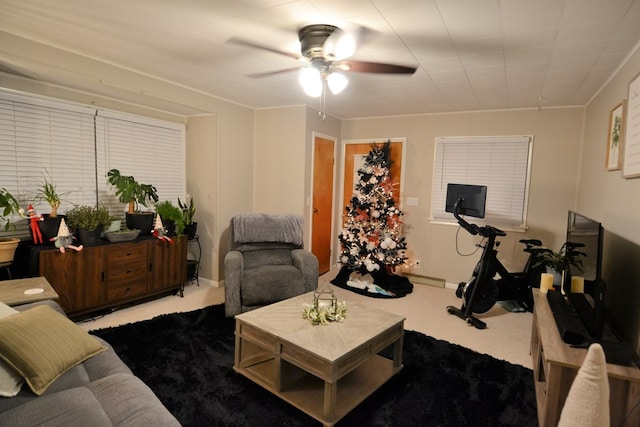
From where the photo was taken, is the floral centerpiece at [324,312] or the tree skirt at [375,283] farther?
the tree skirt at [375,283]

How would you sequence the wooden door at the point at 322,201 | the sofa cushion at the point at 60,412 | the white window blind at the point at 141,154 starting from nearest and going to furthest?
the sofa cushion at the point at 60,412 < the white window blind at the point at 141,154 < the wooden door at the point at 322,201

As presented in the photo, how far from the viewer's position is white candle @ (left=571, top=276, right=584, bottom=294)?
86.7 inches

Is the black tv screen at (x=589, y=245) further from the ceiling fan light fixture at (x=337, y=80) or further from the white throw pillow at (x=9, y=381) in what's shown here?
the white throw pillow at (x=9, y=381)

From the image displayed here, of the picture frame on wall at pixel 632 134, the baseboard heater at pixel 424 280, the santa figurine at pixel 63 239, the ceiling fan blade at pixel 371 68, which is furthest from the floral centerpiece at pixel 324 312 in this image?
the baseboard heater at pixel 424 280

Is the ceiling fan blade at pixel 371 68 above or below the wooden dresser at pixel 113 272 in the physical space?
above

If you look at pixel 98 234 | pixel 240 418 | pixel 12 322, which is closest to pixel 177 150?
pixel 98 234

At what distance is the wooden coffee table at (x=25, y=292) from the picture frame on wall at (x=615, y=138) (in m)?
3.99

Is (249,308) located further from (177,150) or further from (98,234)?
(177,150)

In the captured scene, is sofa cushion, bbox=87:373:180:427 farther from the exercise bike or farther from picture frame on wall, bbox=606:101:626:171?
picture frame on wall, bbox=606:101:626:171

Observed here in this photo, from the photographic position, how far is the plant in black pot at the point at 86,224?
3.18 m

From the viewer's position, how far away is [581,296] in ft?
7.03

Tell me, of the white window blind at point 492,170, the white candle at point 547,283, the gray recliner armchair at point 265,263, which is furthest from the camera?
the white window blind at point 492,170

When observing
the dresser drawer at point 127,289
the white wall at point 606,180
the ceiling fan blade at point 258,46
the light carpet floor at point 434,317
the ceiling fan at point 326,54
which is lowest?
the light carpet floor at point 434,317

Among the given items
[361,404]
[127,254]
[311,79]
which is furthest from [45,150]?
[361,404]
